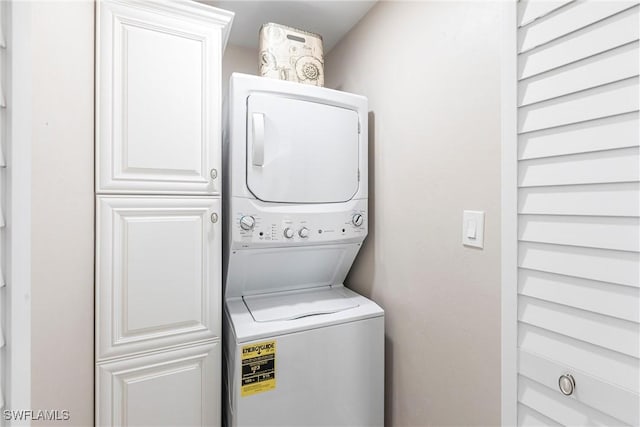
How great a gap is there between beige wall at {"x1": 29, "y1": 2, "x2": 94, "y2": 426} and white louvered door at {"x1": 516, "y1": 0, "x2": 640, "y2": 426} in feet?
4.60

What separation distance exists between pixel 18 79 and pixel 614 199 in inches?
47.7

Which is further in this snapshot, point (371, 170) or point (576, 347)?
point (371, 170)

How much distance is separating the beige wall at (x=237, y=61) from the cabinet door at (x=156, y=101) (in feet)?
2.67

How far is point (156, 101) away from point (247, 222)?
629mm

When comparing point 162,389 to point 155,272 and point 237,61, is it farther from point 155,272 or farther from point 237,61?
point 237,61

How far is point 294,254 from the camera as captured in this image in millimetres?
1632

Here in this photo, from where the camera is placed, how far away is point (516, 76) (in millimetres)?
990

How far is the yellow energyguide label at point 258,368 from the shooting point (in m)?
1.30

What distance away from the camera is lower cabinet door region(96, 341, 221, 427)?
48.6 inches

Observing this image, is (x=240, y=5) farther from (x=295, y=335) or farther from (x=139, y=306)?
(x=295, y=335)

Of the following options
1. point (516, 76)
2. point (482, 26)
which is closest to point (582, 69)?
point (516, 76)

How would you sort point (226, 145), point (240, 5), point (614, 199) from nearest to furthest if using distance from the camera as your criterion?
point (614, 199) < point (226, 145) < point (240, 5)

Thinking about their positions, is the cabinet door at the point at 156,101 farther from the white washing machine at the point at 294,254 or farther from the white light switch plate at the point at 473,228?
the white light switch plate at the point at 473,228

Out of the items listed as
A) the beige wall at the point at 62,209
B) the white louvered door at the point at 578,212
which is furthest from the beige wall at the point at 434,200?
the beige wall at the point at 62,209
